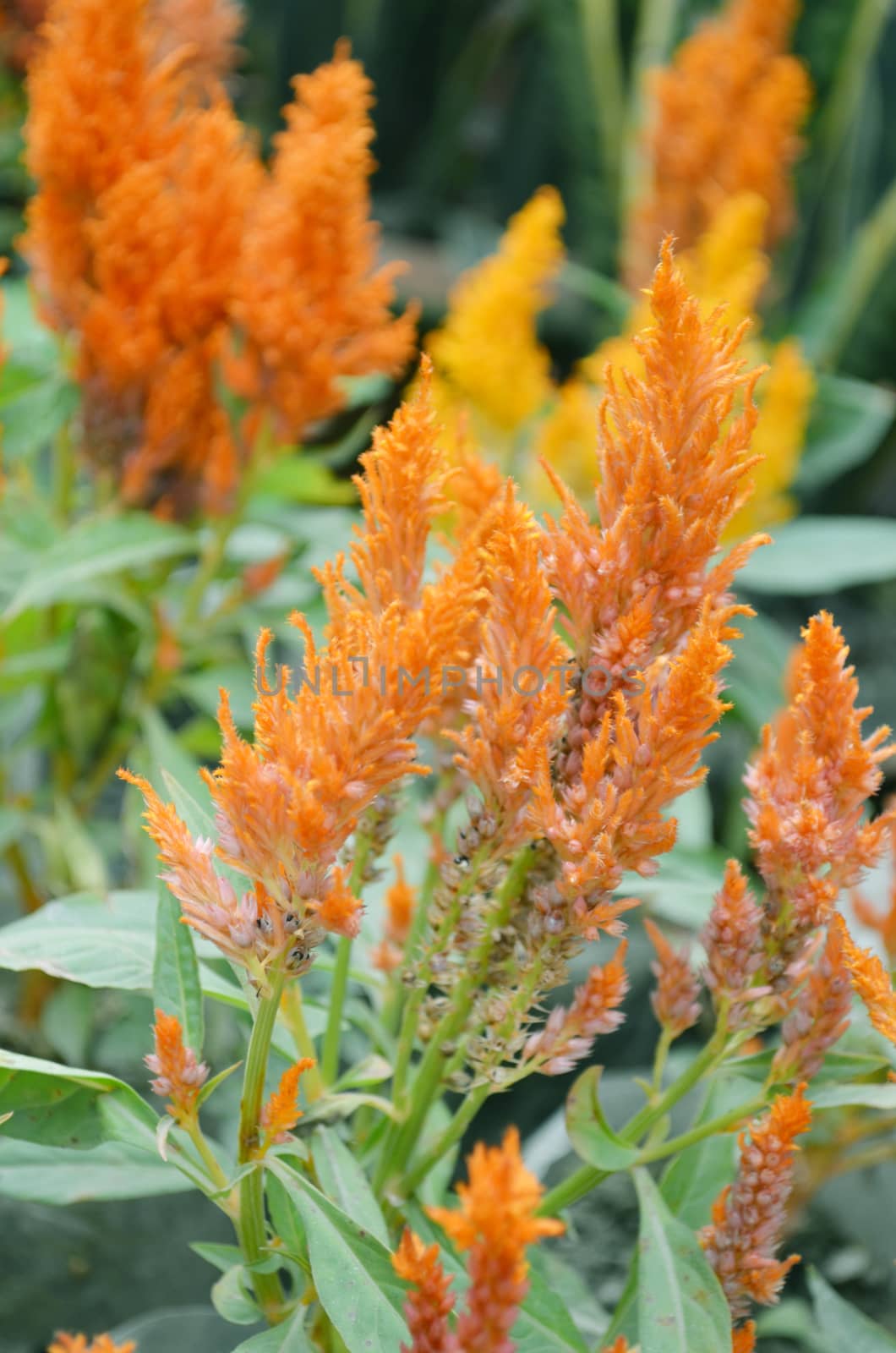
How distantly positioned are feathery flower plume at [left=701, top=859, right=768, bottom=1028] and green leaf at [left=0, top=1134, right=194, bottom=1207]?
31cm

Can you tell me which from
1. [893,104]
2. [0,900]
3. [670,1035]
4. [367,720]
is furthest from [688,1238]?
[893,104]

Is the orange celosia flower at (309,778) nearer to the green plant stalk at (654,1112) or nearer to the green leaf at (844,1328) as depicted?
the green plant stalk at (654,1112)

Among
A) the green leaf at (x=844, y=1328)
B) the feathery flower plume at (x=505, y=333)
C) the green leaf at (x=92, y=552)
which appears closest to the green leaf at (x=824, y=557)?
the feathery flower plume at (x=505, y=333)

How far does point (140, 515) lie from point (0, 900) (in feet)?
1.40

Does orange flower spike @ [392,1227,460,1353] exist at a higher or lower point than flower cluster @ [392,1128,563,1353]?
lower

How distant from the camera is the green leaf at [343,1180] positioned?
0.53 m

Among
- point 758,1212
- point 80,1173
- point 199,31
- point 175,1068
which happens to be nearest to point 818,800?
point 758,1212

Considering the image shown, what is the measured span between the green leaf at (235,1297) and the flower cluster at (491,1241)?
199mm

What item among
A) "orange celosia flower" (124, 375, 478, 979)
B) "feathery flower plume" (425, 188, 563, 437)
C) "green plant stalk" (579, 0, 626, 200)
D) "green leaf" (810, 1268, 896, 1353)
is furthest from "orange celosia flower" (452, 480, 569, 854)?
"green plant stalk" (579, 0, 626, 200)

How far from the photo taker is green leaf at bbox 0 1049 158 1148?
55cm

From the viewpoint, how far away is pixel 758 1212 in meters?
0.51

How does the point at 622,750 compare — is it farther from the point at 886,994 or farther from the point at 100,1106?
the point at 100,1106

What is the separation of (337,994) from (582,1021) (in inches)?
5.8

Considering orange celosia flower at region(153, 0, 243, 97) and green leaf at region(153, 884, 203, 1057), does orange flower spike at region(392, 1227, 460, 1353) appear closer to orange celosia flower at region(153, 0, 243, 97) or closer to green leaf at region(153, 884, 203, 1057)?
green leaf at region(153, 884, 203, 1057)
